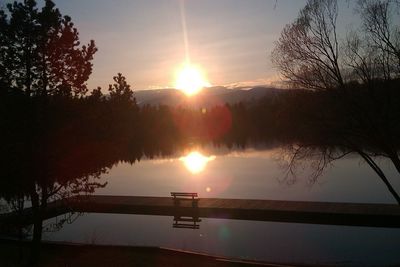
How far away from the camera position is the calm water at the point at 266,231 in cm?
1582

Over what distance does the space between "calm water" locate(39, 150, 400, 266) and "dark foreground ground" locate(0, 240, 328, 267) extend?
4144mm

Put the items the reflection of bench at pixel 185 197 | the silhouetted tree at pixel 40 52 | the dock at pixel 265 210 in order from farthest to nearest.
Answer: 1. the reflection of bench at pixel 185 197
2. the dock at pixel 265 210
3. the silhouetted tree at pixel 40 52

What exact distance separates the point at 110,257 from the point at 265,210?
8062mm

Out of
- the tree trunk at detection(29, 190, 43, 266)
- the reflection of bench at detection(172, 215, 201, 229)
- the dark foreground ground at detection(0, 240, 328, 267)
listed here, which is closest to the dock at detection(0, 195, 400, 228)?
the reflection of bench at detection(172, 215, 201, 229)

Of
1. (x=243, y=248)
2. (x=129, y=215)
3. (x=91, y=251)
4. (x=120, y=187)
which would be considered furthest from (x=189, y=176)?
(x=91, y=251)

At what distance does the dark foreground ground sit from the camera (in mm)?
11469

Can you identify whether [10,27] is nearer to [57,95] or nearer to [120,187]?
[57,95]

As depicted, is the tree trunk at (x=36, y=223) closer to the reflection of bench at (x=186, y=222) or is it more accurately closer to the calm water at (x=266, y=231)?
the calm water at (x=266, y=231)

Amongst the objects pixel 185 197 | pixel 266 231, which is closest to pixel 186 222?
pixel 185 197

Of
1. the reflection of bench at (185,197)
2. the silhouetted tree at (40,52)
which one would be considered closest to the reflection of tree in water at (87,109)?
the silhouetted tree at (40,52)

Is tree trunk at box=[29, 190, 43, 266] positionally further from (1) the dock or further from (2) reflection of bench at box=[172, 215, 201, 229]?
(2) reflection of bench at box=[172, 215, 201, 229]

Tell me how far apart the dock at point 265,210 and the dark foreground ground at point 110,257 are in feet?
4.60

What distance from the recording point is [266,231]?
733 inches

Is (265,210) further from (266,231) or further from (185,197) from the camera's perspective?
Result: (185,197)
